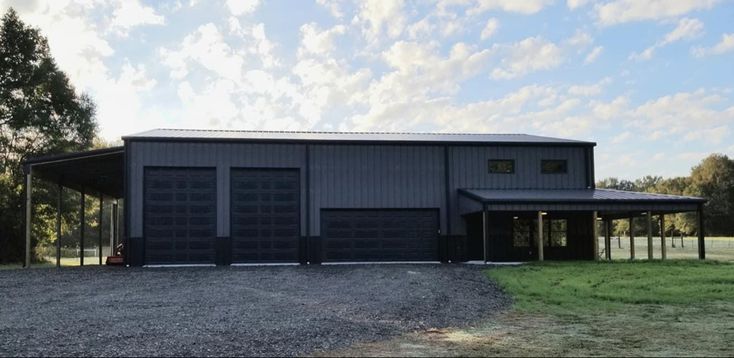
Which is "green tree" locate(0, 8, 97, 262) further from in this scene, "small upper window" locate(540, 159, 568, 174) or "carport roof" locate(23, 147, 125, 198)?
"small upper window" locate(540, 159, 568, 174)

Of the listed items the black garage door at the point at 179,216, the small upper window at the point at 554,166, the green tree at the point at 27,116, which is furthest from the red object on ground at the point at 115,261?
the small upper window at the point at 554,166

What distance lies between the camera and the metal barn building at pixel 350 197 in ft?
77.2

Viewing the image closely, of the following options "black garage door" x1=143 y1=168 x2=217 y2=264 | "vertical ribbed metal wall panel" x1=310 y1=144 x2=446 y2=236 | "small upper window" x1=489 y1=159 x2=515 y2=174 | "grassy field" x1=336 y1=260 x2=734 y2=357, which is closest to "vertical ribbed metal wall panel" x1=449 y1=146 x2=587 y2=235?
"small upper window" x1=489 y1=159 x2=515 y2=174

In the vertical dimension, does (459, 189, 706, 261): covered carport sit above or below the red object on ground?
above

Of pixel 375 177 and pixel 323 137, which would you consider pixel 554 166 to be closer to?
pixel 375 177

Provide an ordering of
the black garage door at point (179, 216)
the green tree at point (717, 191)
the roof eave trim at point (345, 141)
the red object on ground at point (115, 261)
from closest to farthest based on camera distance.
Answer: the black garage door at point (179, 216) → the roof eave trim at point (345, 141) → the red object on ground at point (115, 261) → the green tree at point (717, 191)

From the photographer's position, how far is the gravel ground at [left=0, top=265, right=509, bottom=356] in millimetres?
7898

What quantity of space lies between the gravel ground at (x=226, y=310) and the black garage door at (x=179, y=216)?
468 centimetres

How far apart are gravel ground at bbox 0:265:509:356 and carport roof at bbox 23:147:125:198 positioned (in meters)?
5.32

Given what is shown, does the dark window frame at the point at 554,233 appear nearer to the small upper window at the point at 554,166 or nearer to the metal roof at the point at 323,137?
the small upper window at the point at 554,166

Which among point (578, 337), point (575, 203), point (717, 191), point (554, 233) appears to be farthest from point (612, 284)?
point (717, 191)

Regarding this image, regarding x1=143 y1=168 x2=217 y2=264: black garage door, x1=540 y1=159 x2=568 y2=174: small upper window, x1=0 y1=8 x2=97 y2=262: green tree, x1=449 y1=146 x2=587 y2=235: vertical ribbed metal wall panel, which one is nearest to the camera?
x1=143 y1=168 x2=217 y2=264: black garage door

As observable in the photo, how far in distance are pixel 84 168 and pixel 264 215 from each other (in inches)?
310

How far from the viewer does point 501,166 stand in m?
26.1
